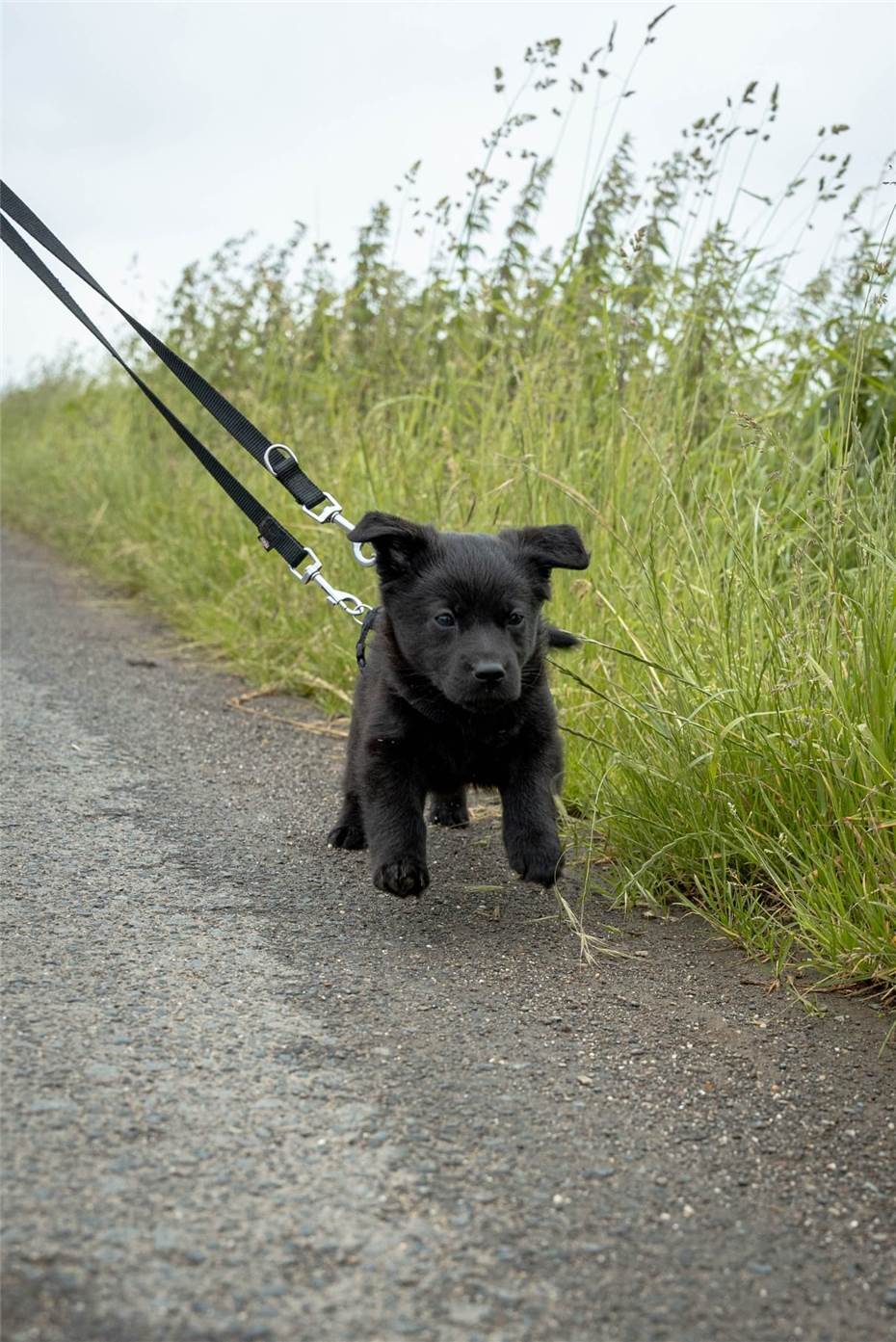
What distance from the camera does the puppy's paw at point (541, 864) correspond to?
2.94 metres

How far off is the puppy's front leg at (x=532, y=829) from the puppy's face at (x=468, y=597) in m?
0.21

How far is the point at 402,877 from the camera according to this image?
2.89 metres

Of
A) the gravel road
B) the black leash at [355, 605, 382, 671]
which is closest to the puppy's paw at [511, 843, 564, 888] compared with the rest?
the gravel road

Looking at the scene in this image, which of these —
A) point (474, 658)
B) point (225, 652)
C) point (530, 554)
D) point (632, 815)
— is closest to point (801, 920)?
point (632, 815)

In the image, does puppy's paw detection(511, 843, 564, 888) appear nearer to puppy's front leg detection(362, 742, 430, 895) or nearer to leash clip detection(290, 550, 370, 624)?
puppy's front leg detection(362, 742, 430, 895)

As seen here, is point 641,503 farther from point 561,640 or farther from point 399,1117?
point 399,1117

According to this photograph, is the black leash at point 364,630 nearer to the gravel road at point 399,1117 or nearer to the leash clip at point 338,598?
the leash clip at point 338,598

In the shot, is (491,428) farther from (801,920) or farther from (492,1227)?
(492,1227)

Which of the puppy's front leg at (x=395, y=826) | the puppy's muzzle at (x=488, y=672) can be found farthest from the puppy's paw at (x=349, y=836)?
the puppy's muzzle at (x=488, y=672)

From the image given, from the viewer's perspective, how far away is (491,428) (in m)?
→ 5.36

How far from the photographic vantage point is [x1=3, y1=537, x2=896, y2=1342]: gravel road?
1.59 m

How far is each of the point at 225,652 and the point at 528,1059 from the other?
3.91 metres

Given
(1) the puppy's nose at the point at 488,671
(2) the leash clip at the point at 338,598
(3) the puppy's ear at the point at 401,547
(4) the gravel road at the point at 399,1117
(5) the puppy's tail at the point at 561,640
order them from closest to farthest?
(4) the gravel road at the point at 399,1117 < (1) the puppy's nose at the point at 488,671 < (3) the puppy's ear at the point at 401,547 < (5) the puppy's tail at the point at 561,640 < (2) the leash clip at the point at 338,598

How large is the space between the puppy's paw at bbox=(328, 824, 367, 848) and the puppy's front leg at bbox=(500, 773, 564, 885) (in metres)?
0.57
